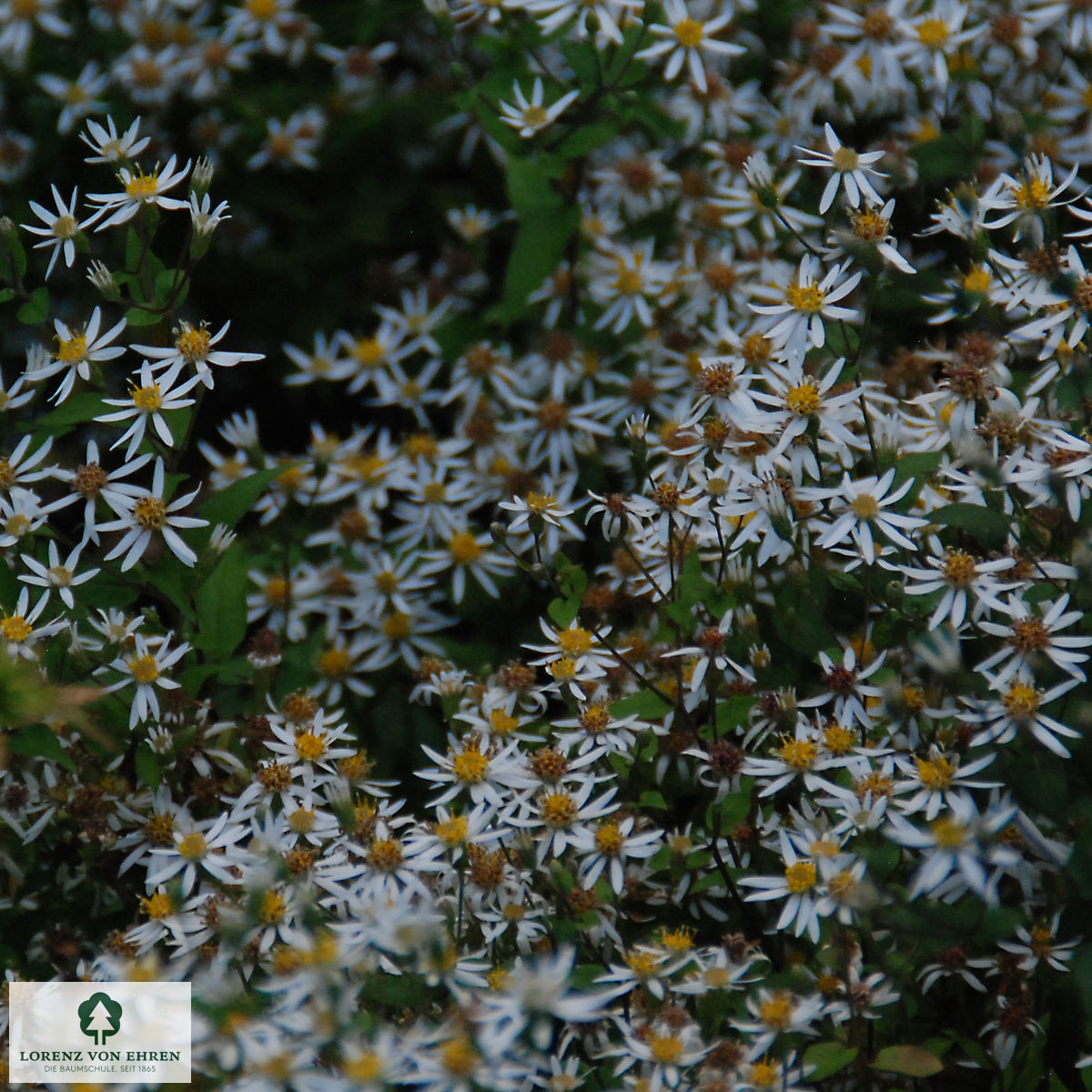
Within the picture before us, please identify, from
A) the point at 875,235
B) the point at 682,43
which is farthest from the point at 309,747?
the point at 682,43

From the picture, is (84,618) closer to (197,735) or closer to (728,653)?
(197,735)

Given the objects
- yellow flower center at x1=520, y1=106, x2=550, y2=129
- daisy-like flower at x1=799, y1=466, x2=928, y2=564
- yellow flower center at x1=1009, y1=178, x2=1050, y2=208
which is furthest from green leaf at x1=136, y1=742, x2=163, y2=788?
yellow flower center at x1=1009, y1=178, x2=1050, y2=208

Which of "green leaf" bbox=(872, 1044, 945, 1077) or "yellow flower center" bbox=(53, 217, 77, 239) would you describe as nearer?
"green leaf" bbox=(872, 1044, 945, 1077)

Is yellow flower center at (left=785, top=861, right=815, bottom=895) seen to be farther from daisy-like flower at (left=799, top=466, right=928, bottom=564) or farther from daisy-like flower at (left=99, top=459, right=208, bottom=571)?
daisy-like flower at (left=99, top=459, right=208, bottom=571)

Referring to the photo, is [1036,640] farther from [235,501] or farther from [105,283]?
[105,283]

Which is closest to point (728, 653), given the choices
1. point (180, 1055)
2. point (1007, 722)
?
point (1007, 722)

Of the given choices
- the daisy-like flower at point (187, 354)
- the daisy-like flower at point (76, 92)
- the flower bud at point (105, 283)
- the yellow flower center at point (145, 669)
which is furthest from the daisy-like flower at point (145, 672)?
the daisy-like flower at point (76, 92)
